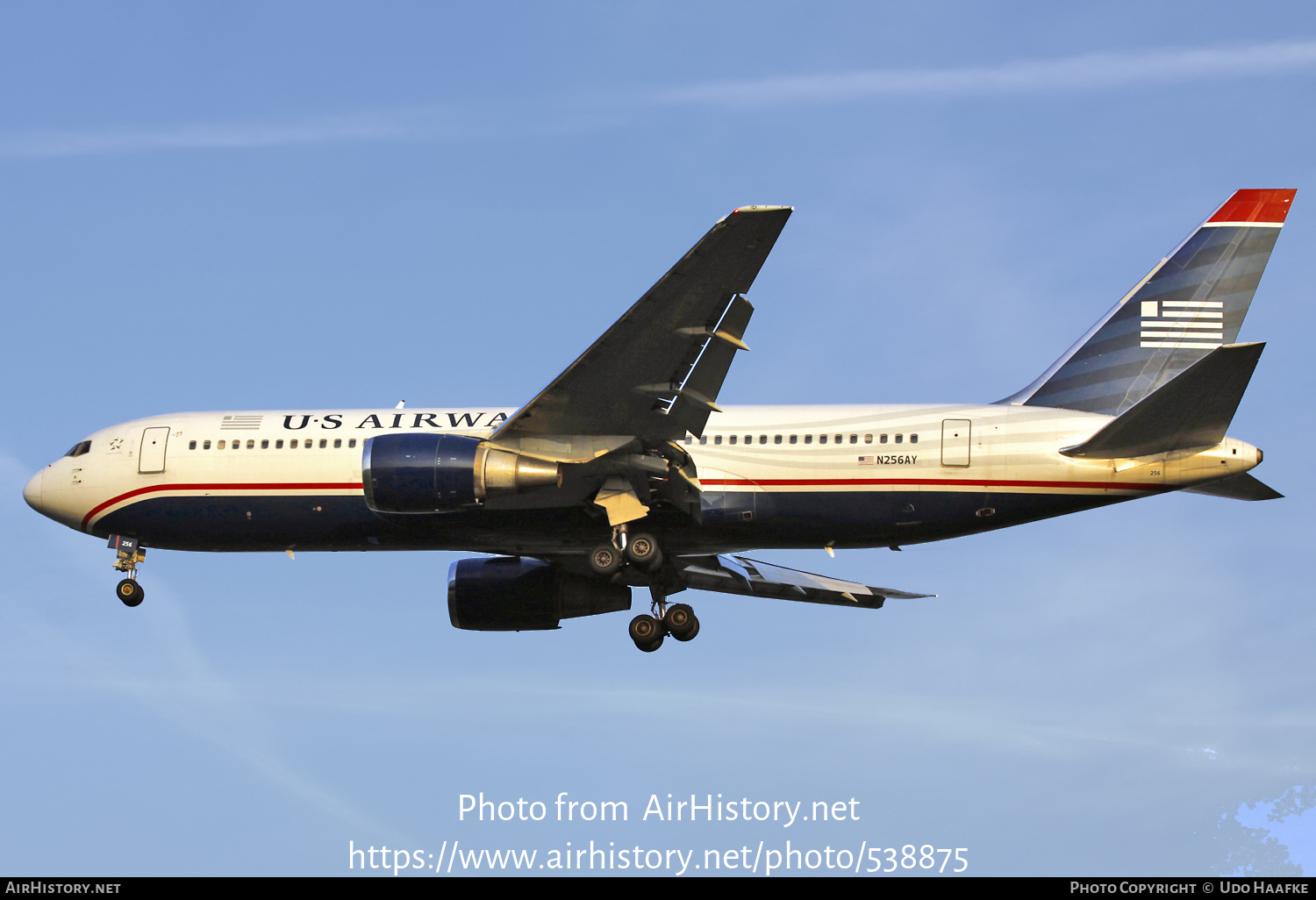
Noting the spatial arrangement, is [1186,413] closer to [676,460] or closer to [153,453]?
[676,460]

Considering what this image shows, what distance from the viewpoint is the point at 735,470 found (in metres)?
26.0

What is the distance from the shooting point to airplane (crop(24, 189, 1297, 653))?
23.5 m

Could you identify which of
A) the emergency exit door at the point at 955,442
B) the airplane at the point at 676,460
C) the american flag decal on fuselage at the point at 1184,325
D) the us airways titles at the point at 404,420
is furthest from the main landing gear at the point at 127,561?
the american flag decal on fuselage at the point at 1184,325

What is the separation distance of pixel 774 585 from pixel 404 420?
8.93 meters

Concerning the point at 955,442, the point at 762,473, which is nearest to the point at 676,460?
the point at 762,473

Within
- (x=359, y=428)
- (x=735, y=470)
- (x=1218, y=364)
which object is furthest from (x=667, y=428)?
(x=1218, y=364)

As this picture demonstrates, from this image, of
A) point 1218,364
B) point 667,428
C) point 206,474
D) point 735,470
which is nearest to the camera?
point 1218,364

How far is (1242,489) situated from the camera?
84.5 ft

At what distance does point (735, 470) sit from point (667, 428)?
2.15 m

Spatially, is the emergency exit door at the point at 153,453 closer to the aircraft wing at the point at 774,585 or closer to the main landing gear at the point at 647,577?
the main landing gear at the point at 647,577

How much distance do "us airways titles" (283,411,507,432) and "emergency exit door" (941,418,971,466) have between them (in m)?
7.78

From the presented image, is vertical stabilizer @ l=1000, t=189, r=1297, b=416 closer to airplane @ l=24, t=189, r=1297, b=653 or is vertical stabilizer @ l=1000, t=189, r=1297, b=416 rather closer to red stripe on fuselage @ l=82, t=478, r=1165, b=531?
airplane @ l=24, t=189, r=1297, b=653

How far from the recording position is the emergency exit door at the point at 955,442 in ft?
83.6

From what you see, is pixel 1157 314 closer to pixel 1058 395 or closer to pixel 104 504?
Answer: pixel 1058 395
